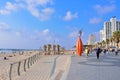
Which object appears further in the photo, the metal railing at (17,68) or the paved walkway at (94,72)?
the metal railing at (17,68)

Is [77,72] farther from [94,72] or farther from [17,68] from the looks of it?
[17,68]

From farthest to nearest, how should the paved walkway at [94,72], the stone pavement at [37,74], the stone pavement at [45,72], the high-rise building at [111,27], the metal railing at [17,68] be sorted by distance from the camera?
the high-rise building at [111,27] → the stone pavement at [37,74] → the stone pavement at [45,72] → the metal railing at [17,68] → the paved walkway at [94,72]

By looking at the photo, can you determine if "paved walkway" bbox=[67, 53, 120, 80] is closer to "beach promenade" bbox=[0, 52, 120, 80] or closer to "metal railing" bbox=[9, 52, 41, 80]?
"beach promenade" bbox=[0, 52, 120, 80]

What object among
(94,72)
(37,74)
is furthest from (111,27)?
(94,72)

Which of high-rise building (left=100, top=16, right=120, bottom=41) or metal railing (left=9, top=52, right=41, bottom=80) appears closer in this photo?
metal railing (left=9, top=52, right=41, bottom=80)

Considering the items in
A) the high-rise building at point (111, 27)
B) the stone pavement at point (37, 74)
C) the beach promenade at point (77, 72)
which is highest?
the high-rise building at point (111, 27)

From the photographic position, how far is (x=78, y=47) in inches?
1555

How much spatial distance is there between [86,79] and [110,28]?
172 m

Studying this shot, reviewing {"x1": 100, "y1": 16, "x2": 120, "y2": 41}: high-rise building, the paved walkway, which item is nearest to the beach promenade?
the paved walkway

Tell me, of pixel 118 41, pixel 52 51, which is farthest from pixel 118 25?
pixel 52 51

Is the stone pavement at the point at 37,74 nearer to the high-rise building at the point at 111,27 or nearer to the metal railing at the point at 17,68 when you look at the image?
the metal railing at the point at 17,68

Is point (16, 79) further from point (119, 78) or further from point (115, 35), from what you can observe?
point (115, 35)

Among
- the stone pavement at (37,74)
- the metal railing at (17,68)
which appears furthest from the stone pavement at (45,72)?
the metal railing at (17,68)

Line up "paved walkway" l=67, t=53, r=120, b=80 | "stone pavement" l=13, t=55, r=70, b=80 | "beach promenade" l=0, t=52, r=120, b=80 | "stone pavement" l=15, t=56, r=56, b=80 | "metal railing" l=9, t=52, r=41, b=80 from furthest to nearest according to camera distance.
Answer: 1. "stone pavement" l=15, t=56, r=56, b=80
2. "stone pavement" l=13, t=55, r=70, b=80
3. "metal railing" l=9, t=52, r=41, b=80
4. "beach promenade" l=0, t=52, r=120, b=80
5. "paved walkway" l=67, t=53, r=120, b=80
